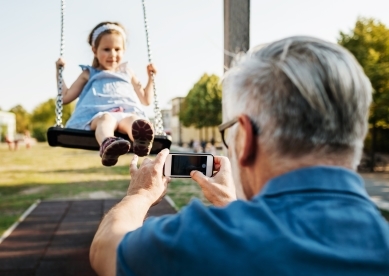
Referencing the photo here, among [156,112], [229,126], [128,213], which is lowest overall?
[128,213]

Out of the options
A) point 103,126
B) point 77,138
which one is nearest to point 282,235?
point 103,126

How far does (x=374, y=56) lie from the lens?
45.4ft

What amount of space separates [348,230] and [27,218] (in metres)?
6.82

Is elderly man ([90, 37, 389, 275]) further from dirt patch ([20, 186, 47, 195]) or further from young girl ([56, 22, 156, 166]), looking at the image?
dirt patch ([20, 186, 47, 195])

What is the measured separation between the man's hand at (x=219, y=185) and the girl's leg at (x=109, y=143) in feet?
3.43

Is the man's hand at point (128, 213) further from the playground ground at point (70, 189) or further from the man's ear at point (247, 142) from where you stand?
the playground ground at point (70, 189)

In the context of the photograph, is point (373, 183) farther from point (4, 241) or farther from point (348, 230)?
point (348, 230)

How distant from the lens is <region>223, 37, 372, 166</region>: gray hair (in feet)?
2.79

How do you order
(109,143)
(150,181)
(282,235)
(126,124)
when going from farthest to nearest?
(126,124)
(109,143)
(150,181)
(282,235)

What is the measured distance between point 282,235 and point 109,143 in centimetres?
172

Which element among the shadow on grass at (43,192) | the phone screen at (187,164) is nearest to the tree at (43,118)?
the shadow on grass at (43,192)

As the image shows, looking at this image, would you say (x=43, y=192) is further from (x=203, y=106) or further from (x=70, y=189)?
(x=203, y=106)

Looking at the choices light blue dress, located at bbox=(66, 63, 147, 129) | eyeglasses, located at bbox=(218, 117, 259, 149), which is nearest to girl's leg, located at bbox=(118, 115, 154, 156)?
light blue dress, located at bbox=(66, 63, 147, 129)

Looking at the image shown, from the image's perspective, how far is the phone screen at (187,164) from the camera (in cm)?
146
